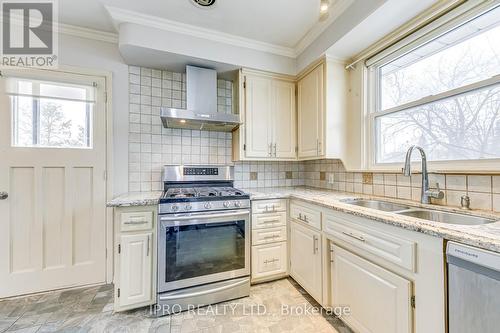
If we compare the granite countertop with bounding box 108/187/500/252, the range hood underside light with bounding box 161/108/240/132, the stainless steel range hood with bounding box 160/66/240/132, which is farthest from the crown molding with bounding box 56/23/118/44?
the granite countertop with bounding box 108/187/500/252

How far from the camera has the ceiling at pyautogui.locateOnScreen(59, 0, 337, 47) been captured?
66.4 inches

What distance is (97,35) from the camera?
204 cm

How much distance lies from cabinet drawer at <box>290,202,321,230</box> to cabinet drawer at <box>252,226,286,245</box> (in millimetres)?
201

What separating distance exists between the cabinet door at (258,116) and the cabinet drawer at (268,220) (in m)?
0.66

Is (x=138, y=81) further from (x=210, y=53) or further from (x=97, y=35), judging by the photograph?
(x=210, y=53)

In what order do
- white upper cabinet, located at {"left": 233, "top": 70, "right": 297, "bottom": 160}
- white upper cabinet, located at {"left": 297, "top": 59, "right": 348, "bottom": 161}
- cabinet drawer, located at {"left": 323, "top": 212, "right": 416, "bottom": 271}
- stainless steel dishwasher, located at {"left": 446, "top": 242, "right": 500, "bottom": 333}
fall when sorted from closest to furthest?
stainless steel dishwasher, located at {"left": 446, "top": 242, "right": 500, "bottom": 333} → cabinet drawer, located at {"left": 323, "top": 212, "right": 416, "bottom": 271} → white upper cabinet, located at {"left": 297, "top": 59, "right": 348, "bottom": 161} → white upper cabinet, located at {"left": 233, "top": 70, "right": 297, "bottom": 160}

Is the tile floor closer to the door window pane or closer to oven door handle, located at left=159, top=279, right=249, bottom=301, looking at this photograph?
oven door handle, located at left=159, top=279, right=249, bottom=301

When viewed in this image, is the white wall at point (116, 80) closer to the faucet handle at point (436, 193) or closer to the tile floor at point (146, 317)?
the tile floor at point (146, 317)

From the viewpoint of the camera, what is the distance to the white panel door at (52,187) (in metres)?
1.83

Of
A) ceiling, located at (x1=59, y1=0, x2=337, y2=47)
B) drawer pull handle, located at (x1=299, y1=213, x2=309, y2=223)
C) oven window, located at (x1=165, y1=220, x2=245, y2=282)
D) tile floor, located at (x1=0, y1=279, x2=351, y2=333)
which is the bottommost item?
tile floor, located at (x1=0, y1=279, x2=351, y2=333)

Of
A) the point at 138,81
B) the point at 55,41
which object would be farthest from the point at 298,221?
the point at 55,41

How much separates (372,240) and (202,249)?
1256mm

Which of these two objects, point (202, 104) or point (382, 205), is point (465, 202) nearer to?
point (382, 205)

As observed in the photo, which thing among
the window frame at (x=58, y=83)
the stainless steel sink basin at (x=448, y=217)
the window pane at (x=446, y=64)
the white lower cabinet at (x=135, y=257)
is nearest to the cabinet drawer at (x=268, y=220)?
the white lower cabinet at (x=135, y=257)
